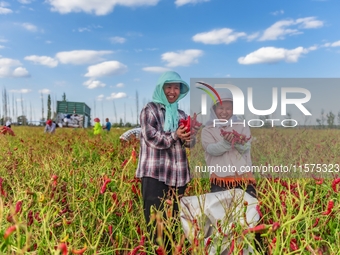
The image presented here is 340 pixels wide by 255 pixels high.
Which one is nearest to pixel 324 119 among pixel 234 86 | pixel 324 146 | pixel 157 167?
pixel 324 146

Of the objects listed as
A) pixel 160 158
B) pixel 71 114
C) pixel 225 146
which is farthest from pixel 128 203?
pixel 71 114

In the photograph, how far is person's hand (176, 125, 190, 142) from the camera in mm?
2535

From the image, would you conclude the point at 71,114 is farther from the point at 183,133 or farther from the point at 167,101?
the point at 183,133

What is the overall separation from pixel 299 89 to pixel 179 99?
1.22 metres

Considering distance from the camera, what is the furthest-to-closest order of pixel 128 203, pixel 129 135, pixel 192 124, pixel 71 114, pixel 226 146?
pixel 71 114
pixel 129 135
pixel 226 146
pixel 192 124
pixel 128 203

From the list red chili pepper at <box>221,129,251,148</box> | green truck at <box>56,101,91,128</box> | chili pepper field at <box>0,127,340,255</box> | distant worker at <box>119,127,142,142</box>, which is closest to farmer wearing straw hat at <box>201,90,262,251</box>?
red chili pepper at <box>221,129,251,148</box>

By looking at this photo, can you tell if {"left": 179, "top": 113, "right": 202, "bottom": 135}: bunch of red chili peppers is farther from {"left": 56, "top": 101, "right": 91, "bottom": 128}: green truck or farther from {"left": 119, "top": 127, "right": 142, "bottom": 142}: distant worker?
{"left": 56, "top": 101, "right": 91, "bottom": 128}: green truck

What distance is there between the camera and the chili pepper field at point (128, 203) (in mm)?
1571

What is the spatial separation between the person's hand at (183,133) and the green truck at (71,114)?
1158 inches

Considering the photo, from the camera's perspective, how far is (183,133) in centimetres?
255

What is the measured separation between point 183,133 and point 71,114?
29.9 metres

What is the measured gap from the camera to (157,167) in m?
2.68

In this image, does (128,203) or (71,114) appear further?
(71,114)

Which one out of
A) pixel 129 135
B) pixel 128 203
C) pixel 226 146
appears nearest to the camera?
pixel 128 203
